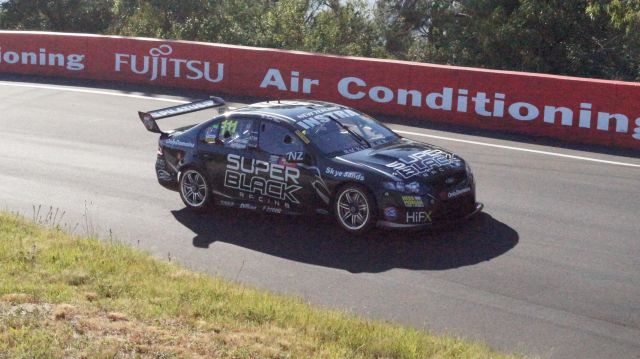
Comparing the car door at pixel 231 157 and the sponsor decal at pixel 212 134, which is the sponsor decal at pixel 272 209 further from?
the sponsor decal at pixel 212 134

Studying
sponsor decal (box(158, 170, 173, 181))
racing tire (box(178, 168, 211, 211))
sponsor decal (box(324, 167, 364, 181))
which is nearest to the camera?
sponsor decal (box(324, 167, 364, 181))

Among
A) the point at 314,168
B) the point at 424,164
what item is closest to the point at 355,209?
the point at 314,168

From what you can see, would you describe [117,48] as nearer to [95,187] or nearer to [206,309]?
[95,187]

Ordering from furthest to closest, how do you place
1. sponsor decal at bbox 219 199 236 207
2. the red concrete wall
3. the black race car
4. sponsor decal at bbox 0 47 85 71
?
sponsor decal at bbox 0 47 85 71, the red concrete wall, sponsor decal at bbox 219 199 236 207, the black race car

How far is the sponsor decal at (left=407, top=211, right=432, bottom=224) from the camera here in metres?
12.1

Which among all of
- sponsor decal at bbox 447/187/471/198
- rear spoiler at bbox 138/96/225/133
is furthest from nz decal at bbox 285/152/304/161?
rear spoiler at bbox 138/96/225/133


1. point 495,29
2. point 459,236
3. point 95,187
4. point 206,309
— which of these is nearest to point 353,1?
point 495,29

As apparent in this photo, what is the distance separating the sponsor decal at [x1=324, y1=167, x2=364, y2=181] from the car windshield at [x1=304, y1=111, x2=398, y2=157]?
0.27 m

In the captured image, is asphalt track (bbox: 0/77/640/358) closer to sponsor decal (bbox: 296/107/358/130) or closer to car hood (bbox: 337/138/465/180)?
car hood (bbox: 337/138/465/180)

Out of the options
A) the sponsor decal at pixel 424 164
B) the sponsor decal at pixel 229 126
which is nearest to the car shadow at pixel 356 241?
the sponsor decal at pixel 424 164

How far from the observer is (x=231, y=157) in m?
13.5

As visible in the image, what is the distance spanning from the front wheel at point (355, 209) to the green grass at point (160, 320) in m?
2.47

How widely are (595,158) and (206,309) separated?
975 cm

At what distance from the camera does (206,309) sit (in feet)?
29.3
